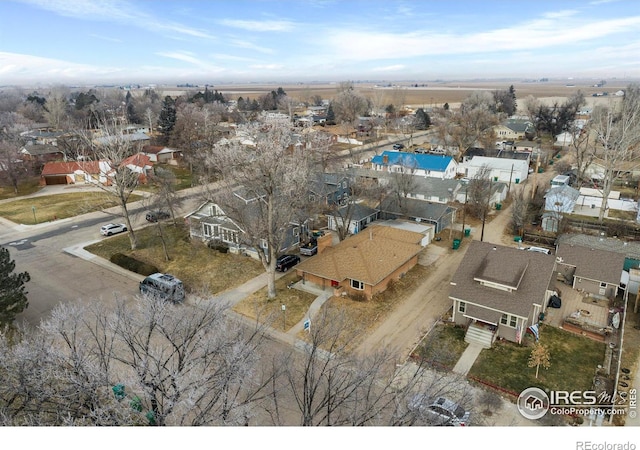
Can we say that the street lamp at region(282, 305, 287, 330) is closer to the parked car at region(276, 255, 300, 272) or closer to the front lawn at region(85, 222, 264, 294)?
the front lawn at region(85, 222, 264, 294)

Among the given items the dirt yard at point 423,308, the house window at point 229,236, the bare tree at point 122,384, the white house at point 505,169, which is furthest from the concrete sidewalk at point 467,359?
the white house at point 505,169

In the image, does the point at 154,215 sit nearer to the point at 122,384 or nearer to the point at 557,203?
the point at 122,384

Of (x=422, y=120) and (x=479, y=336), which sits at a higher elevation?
(x=422, y=120)

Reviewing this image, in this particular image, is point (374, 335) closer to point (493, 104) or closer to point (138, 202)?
point (138, 202)

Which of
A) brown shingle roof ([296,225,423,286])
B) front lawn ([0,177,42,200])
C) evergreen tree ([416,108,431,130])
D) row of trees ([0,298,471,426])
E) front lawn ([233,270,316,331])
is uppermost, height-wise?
evergreen tree ([416,108,431,130])

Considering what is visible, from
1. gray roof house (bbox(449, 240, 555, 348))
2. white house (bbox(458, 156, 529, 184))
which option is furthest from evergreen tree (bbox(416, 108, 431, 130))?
gray roof house (bbox(449, 240, 555, 348))

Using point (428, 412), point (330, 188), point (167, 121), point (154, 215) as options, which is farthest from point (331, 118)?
point (428, 412)

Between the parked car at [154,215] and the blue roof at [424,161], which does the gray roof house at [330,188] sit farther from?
the parked car at [154,215]
